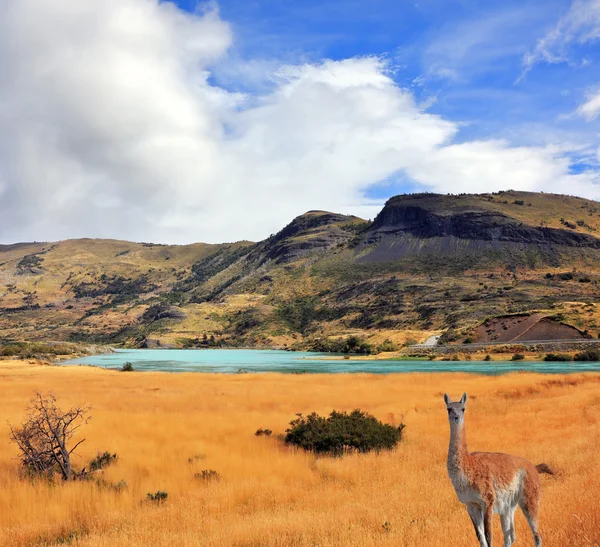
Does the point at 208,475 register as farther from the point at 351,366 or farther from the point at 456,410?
the point at 351,366

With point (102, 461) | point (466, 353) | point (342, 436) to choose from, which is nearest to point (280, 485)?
point (342, 436)

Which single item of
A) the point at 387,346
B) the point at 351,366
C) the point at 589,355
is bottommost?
the point at 351,366

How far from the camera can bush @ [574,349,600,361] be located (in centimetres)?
6644

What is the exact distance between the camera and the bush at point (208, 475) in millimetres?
12425

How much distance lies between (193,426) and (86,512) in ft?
31.4

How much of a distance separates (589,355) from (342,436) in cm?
6501

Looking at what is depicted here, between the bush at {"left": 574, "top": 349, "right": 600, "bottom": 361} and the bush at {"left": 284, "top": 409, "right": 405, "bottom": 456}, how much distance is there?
61731 mm

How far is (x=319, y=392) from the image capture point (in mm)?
32469

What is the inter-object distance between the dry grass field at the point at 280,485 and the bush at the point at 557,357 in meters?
50.3

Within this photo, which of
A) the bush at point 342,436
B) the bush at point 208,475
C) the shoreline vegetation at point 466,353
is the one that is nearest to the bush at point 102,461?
the bush at point 208,475

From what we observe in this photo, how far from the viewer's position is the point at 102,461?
46.6 ft

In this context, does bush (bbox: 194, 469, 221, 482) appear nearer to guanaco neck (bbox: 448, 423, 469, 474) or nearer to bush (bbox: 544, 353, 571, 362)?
guanaco neck (bbox: 448, 423, 469, 474)

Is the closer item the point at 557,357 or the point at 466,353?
the point at 557,357

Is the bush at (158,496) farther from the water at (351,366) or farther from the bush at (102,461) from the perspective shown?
the water at (351,366)
